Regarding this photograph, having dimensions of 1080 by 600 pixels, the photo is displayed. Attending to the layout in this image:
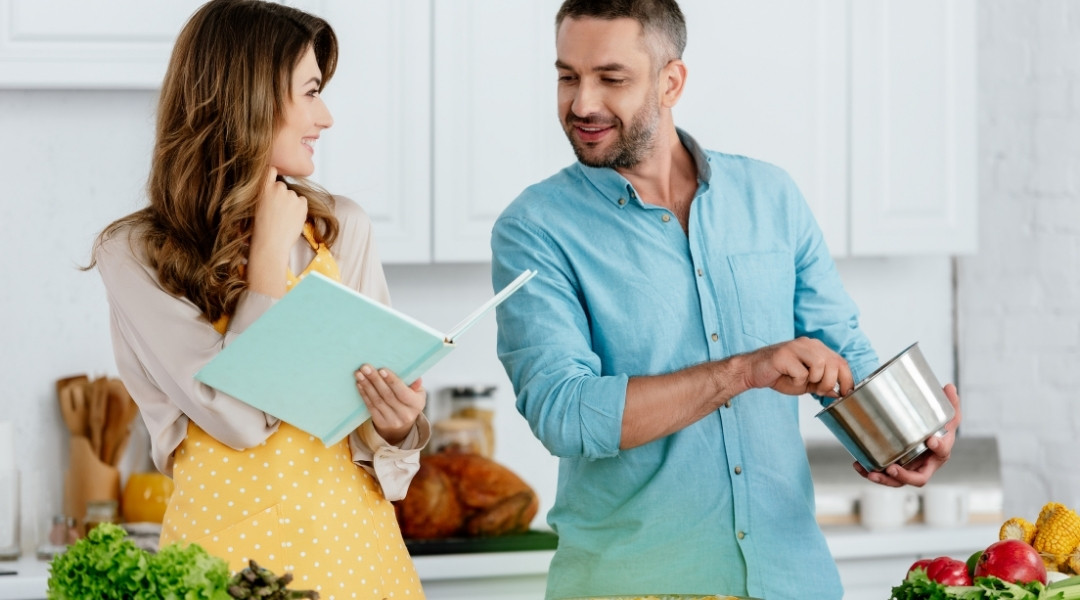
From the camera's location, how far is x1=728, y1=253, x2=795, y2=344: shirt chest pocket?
1890mm

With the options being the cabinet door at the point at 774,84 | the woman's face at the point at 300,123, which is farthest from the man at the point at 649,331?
the cabinet door at the point at 774,84

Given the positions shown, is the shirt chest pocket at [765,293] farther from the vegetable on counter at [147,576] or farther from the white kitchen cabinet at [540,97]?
the white kitchen cabinet at [540,97]

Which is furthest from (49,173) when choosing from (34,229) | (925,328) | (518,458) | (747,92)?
(925,328)

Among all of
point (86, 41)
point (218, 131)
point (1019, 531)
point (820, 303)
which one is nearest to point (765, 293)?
point (820, 303)

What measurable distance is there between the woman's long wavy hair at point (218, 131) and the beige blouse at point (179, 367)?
41 millimetres

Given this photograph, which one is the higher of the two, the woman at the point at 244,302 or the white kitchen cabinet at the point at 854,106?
the white kitchen cabinet at the point at 854,106

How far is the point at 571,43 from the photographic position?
1.85 metres

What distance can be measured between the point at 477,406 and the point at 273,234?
64.5 inches

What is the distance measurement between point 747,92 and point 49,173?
176cm

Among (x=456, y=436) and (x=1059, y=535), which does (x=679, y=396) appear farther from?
(x=456, y=436)

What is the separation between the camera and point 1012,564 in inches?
55.8

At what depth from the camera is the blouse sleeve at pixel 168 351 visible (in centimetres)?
155

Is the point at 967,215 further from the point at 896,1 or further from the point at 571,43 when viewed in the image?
the point at 571,43

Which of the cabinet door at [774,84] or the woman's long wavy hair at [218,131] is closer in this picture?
the woman's long wavy hair at [218,131]
